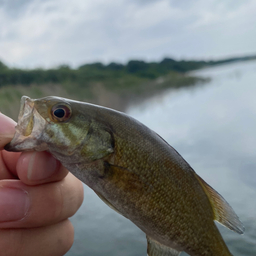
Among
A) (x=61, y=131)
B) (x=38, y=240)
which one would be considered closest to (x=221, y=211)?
(x=61, y=131)

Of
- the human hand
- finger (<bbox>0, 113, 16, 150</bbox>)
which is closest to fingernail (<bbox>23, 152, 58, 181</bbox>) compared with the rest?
the human hand

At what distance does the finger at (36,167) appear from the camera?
1483 mm

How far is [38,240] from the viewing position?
1.78 meters

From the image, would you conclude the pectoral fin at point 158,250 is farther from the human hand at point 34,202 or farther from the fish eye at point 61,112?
the fish eye at point 61,112

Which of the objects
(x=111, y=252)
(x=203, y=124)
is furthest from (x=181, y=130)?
(x=111, y=252)

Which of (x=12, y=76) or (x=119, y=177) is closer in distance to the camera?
(x=119, y=177)

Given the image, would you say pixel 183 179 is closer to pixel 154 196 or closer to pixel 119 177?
pixel 154 196

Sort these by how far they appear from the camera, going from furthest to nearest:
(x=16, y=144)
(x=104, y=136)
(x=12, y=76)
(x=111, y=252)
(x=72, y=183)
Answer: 1. (x=12, y=76)
2. (x=111, y=252)
3. (x=72, y=183)
4. (x=104, y=136)
5. (x=16, y=144)

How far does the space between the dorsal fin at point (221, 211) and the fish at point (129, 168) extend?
2cm

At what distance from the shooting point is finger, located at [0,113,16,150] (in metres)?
1.48

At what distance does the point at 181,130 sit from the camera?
8.52 m

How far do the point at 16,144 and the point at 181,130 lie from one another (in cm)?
746

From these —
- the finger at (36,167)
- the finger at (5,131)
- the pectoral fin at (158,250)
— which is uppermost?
the finger at (5,131)

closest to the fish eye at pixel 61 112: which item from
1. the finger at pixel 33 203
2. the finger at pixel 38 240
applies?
the finger at pixel 33 203
